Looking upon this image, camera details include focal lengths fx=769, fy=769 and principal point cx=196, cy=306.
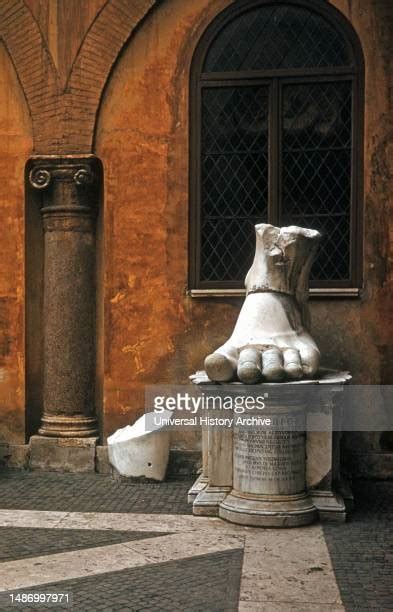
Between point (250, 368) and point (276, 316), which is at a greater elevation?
point (276, 316)

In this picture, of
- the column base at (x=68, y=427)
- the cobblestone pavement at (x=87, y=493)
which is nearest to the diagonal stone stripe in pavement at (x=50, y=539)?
the cobblestone pavement at (x=87, y=493)

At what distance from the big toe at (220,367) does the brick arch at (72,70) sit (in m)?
3.39

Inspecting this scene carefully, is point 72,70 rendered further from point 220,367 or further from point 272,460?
point 272,460

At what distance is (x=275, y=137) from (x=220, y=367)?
3.23 meters

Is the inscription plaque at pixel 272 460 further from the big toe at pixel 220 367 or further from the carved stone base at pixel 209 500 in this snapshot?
the big toe at pixel 220 367

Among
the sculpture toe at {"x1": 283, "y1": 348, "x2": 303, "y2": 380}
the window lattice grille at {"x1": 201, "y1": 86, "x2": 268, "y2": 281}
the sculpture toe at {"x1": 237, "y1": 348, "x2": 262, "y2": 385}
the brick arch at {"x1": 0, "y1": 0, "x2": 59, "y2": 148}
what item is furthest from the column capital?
the sculpture toe at {"x1": 283, "y1": 348, "x2": 303, "y2": 380}

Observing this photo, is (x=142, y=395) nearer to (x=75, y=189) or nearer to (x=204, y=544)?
(x=75, y=189)

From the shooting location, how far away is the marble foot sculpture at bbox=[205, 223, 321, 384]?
6.33 m

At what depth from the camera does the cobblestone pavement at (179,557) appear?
179 inches

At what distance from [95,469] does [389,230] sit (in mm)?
4089

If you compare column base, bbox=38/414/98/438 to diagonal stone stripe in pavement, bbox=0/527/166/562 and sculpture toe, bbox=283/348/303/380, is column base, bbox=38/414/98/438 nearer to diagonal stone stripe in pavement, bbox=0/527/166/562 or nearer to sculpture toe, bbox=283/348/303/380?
diagonal stone stripe in pavement, bbox=0/527/166/562

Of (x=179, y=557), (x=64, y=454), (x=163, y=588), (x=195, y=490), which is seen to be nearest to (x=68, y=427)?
(x=64, y=454)

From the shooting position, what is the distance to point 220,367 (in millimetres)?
6312

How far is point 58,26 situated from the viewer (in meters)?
8.56
